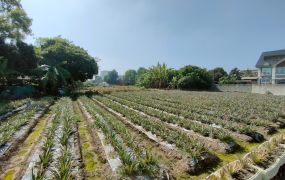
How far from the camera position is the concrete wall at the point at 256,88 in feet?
90.9

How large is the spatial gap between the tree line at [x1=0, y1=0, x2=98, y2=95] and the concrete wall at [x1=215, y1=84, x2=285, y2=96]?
65.7ft

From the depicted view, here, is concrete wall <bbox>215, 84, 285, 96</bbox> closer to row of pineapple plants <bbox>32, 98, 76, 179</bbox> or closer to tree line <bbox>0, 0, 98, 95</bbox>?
tree line <bbox>0, 0, 98, 95</bbox>

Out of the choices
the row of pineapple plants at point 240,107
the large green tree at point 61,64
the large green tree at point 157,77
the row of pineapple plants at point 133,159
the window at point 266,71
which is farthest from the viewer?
the window at point 266,71

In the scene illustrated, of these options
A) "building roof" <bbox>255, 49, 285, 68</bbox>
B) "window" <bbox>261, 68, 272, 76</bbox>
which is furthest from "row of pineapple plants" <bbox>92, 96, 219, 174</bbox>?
"building roof" <bbox>255, 49, 285, 68</bbox>

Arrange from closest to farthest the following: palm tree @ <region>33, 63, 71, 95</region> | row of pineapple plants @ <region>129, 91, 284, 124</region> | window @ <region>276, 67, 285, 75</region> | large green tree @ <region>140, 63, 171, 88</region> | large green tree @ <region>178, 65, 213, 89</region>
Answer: row of pineapple plants @ <region>129, 91, 284, 124</region>, palm tree @ <region>33, 63, 71, 95</region>, large green tree @ <region>178, 65, 213, 89</region>, large green tree @ <region>140, 63, 171, 88</region>, window @ <region>276, 67, 285, 75</region>

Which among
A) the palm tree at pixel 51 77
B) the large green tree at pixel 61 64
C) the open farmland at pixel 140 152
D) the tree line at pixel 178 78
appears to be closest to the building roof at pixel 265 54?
the tree line at pixel 178 78

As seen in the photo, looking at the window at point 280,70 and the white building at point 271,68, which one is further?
the white building at point 271,68

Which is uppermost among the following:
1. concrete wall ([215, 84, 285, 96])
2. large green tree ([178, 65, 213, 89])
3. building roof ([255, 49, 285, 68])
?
building roof ([255, 49, 285, 68])

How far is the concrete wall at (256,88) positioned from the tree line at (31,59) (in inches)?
789

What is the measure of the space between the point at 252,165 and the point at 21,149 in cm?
599

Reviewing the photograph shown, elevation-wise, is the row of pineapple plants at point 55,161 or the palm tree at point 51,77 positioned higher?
the palm tree at point 51,77

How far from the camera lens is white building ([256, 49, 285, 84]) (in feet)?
137

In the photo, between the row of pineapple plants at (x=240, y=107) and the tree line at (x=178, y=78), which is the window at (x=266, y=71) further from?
the row of pineapple plants at (x=240, y=107)

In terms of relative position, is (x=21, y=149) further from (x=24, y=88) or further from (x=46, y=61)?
(x=46, y=61)
